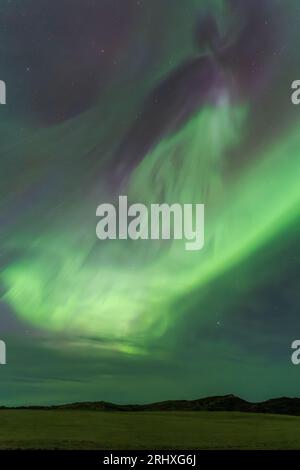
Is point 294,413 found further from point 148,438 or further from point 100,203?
point 100,203

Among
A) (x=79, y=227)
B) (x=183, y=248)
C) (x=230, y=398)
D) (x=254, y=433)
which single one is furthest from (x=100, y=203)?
(x=254, y=433)

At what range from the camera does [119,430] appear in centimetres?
573

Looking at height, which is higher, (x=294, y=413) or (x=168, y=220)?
(x=168, y=220)

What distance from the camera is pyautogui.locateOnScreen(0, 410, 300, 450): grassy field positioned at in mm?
5684

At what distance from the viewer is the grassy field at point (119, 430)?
224 inches

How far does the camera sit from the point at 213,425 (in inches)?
229

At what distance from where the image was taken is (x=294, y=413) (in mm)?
5840
